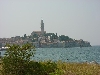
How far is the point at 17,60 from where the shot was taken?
436 inches

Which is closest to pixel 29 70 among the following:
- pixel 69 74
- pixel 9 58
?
pixel 9 58

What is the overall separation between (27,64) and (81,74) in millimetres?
4153

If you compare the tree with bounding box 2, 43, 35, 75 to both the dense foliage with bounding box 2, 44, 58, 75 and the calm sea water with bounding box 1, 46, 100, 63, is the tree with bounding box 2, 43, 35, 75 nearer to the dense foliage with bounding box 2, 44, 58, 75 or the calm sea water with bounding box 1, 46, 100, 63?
the dense foliage with bounding box 2, 44, 58, 75

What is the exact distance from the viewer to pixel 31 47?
451 inches

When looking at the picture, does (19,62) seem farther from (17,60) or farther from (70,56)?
(70,56)

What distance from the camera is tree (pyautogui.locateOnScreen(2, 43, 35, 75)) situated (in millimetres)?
11070

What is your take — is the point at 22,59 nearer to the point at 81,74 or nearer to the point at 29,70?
the point at 29,70

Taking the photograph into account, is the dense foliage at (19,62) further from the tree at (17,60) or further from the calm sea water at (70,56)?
the calm sea water at (70,56)

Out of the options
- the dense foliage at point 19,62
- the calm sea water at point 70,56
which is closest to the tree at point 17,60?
the dense foliage at point 19,62

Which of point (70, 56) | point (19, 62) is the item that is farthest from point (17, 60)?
point (70, 56)

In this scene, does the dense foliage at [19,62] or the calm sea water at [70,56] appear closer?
the dense foliage at [19,62]

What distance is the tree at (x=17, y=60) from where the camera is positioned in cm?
1107

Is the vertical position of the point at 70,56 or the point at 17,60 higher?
the point at 17,60

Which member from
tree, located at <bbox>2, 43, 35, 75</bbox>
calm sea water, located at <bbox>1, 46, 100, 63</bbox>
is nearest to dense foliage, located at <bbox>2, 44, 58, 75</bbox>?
tree, located at <bbox>2, 43, 35, 75</bbox>
